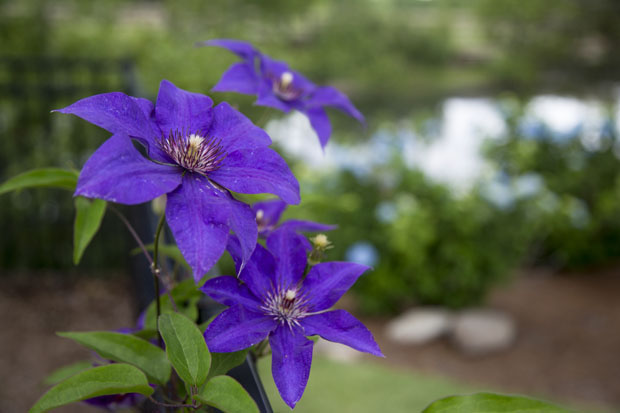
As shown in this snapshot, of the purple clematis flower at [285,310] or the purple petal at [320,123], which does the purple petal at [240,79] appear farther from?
the purple clematis flower at [285,310]

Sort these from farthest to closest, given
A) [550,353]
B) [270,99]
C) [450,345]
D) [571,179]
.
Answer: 1. [571,179]
2. [450,345]
3. [550,353]
4. [270,99]

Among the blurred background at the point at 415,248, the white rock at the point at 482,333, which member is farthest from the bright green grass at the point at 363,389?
the white rock at the point at 482,333

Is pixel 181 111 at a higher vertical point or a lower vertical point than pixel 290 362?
higher

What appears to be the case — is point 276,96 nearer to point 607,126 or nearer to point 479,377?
point 479,377

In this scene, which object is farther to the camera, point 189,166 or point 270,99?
point 270,99

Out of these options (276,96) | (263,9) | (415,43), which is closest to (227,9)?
(263,9)

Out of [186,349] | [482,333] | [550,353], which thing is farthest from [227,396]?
[550,353]

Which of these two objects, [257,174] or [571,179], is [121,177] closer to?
[257,174]
